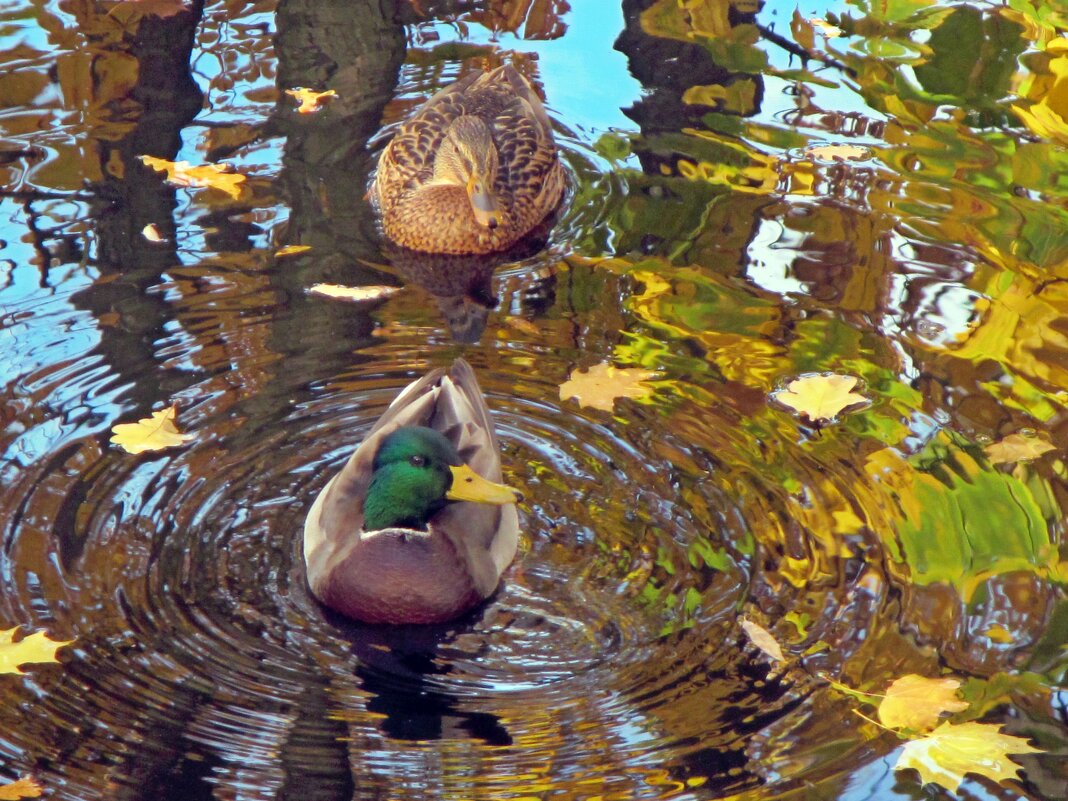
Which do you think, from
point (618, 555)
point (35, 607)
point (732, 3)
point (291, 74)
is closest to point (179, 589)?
point (35, 607)

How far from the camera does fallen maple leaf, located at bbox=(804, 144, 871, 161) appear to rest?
8250 millimetres

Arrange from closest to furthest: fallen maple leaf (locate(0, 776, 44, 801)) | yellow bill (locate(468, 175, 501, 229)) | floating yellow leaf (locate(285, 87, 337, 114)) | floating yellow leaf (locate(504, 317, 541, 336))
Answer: fallen maple leaf (locate(0, 776, 44, 801)) < floating yellow leaf (locate(504, 317, 541, 336)) < yellow bill (locate(468, 175, 501, 229)) < floating yellow leaf (locate(285, 87, 337, 114))

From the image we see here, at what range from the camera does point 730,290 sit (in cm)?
697

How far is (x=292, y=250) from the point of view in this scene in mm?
7199

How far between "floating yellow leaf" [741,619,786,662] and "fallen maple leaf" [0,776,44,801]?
2.28 meters

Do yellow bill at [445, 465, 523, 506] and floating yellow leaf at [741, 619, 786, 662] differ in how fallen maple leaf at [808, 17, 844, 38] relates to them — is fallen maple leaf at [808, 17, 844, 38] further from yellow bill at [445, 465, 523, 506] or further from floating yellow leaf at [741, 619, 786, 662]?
floating yellow leaf at [741, 619, 786, 662]

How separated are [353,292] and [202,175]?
1471 mm

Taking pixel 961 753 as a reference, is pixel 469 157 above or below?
above

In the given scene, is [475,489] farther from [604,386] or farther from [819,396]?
[819,396]

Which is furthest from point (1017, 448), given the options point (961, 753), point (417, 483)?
A: point (417, 483)

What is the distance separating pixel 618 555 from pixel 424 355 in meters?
1.59

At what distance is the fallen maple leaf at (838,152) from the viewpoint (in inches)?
325

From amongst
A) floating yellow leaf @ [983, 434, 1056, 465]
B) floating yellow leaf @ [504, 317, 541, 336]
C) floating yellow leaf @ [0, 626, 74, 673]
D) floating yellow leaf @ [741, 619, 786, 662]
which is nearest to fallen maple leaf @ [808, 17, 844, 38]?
floating yellow leaf @ [504, 317, 541, 336]

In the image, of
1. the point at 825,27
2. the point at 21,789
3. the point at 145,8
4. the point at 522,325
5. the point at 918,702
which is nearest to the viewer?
the point at 21,789
